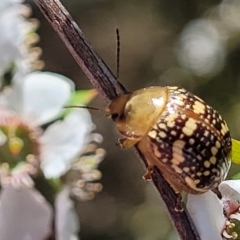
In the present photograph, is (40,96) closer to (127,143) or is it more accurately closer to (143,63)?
(127,143)

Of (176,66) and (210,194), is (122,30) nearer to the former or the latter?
(176,66)

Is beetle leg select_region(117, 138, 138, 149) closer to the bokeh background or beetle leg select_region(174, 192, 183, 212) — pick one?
beetle leg select_region(174, 192, 183, 212)

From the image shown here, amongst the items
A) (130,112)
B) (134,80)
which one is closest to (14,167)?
(130,112)

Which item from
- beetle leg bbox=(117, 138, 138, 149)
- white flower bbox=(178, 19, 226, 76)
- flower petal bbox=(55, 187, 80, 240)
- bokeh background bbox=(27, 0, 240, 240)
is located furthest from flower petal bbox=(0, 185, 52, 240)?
white flower bbox=(178, 19, 226, 76)

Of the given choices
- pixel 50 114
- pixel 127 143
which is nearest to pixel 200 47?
pixel 50 114

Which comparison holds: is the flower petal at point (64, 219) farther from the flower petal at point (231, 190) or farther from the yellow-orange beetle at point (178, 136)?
the flower petal at point (231, 190)

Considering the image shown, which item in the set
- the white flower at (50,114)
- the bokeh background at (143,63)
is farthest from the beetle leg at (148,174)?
the bokeh background at (143,63)
